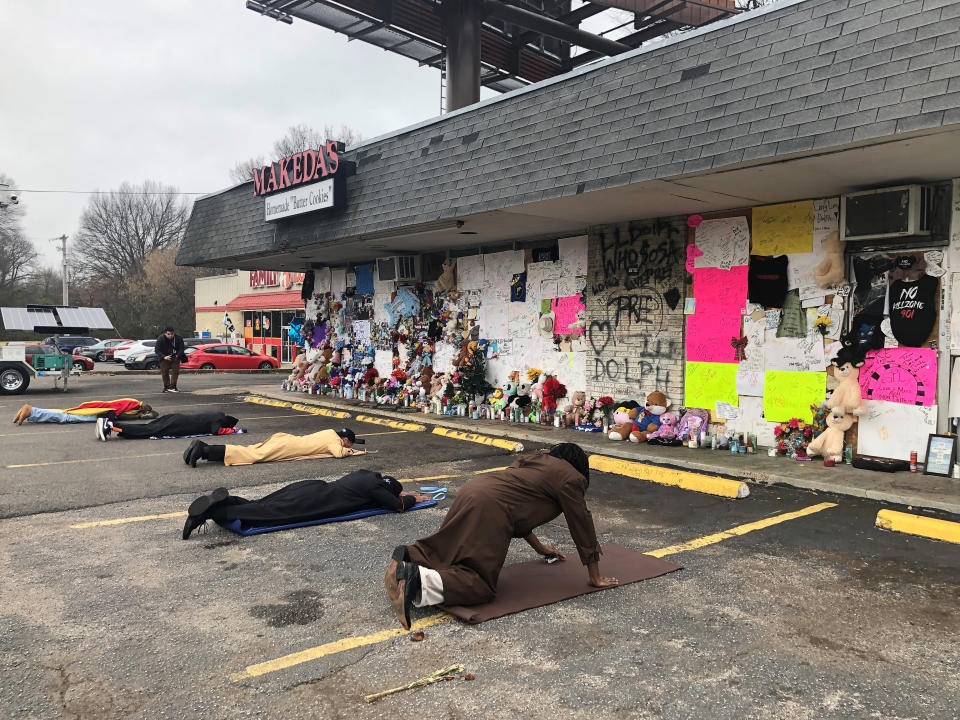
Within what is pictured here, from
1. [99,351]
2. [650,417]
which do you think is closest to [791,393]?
[650,417]

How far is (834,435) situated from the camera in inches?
332

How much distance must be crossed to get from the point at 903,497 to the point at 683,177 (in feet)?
13.3

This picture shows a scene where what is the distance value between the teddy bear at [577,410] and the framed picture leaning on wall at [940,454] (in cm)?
515

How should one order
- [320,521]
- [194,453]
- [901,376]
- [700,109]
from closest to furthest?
[320,521]
[700,109]
[901,376]
[194,453]

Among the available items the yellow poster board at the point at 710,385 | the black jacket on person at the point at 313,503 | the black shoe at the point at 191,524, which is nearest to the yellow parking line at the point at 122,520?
the black jacket on person at the point at 313,503

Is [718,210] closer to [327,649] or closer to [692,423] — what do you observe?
[692,423]

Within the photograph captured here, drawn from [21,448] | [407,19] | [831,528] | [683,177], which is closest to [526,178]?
[683,177]

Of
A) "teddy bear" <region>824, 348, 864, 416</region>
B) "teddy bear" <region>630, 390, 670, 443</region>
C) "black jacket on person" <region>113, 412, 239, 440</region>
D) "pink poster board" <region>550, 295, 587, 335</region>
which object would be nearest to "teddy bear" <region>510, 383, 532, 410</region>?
"pink poster board" <region>550, 295, 587, 335</region>

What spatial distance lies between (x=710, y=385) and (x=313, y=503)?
6139mm

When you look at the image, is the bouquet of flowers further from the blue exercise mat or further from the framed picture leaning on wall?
the blue exercise mat

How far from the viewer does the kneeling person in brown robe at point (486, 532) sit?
13.8ft

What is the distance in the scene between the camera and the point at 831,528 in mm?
6215

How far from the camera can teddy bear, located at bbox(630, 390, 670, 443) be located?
405 inches

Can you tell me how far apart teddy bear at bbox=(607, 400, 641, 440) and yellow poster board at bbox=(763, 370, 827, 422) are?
1989mm
